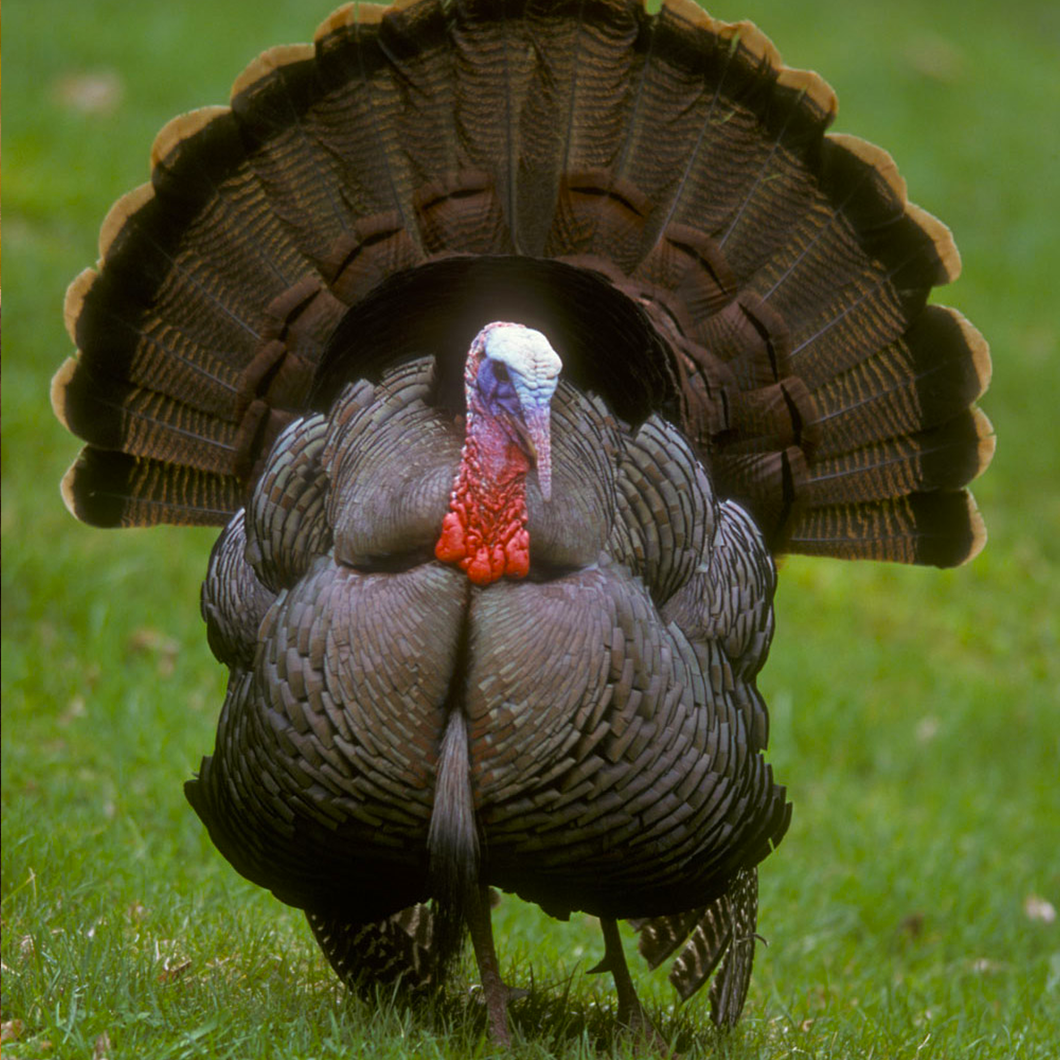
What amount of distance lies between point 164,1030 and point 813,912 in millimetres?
2660

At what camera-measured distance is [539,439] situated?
3420 mm

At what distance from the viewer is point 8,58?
36.8ft

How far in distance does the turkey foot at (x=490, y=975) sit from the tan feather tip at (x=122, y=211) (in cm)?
196

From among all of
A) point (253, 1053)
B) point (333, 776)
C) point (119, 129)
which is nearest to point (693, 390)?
point (333, 776)

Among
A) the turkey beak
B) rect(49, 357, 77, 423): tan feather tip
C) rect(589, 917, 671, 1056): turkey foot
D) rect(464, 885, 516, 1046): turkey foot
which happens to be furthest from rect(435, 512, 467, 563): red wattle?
rect(49, 357, 77, 423): tan feather tip

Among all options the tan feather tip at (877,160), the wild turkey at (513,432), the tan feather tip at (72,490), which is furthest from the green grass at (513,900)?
the tan feather tip at (877,160)

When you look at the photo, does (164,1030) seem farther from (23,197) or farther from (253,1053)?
(23,197)

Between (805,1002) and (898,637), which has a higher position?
(805,1002)

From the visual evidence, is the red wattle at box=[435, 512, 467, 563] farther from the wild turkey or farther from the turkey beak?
the turkey beak

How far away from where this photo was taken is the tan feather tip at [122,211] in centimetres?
430

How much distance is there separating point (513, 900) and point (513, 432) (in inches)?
90.4

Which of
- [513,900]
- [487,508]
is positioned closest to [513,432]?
[487,508]

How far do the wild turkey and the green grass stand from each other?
37 cm

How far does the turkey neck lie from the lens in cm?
341
